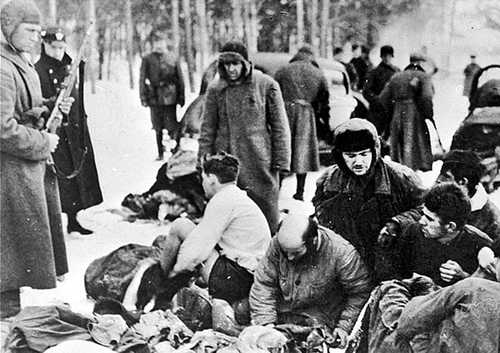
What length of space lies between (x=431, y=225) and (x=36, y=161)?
1.93 metres

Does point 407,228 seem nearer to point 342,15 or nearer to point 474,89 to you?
point 474,89

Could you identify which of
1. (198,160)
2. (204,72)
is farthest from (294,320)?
(204,72)

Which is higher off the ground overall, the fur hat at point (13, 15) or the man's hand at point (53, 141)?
the fur hat at point (13, 15)

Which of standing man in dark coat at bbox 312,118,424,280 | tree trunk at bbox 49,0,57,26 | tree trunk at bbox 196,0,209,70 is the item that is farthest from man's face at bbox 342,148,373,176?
tree trunk at bbox 49,0,57,26

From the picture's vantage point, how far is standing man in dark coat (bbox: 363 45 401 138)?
358 centimetres

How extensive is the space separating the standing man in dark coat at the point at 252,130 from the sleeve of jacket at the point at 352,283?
428 mm

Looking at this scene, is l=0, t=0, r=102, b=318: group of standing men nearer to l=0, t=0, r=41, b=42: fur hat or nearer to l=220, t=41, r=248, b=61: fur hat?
l=0, t=0, r=41, b=42: fur hat

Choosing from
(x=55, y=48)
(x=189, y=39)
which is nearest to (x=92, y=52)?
(x=55, y=48)

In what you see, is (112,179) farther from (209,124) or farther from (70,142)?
(209,124)

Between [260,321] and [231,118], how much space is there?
97 cm

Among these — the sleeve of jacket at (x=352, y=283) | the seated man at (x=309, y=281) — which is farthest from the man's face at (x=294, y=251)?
the sleeve of jacket at (x=352, y=283)

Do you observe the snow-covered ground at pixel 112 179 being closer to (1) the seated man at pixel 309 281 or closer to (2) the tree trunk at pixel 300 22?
(1) the seated man at pixel 309 281

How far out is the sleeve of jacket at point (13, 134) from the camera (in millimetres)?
3756

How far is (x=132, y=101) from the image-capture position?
12.9 ft
